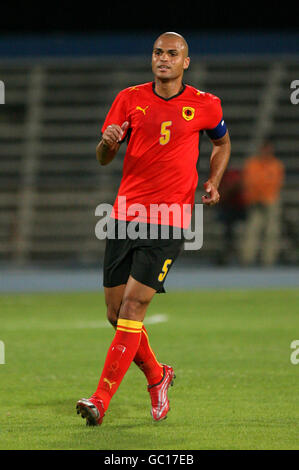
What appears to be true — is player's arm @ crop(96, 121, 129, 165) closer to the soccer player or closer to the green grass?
the soccer player

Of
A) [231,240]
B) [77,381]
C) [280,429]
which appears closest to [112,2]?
[231,240]

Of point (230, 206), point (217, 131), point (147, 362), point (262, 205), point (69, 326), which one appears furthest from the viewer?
point (262, 205)

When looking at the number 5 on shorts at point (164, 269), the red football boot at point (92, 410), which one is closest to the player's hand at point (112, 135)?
the number 5 on shorts at point (164, 269)

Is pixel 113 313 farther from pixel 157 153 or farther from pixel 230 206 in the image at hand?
pixel 230 206

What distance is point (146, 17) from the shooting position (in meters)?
23.1

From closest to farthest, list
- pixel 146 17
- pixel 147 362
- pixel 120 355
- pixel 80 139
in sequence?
pixel 120 355
pixel 147 362
pixel 146 17
pixel 80 139

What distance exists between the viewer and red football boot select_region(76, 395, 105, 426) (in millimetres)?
5375

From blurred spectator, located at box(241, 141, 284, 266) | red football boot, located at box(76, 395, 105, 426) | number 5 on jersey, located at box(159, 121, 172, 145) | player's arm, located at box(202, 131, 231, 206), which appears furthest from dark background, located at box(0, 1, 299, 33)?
red football boot, located at box(76, 395, 105, 426)

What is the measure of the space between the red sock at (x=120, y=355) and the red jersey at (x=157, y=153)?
2.17ft

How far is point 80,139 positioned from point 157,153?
57.8ft

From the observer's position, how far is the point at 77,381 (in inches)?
282

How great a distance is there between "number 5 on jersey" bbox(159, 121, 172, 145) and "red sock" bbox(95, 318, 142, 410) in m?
1.12

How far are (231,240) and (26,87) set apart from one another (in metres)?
7.91

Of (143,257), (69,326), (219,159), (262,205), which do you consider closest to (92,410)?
(143,257)
